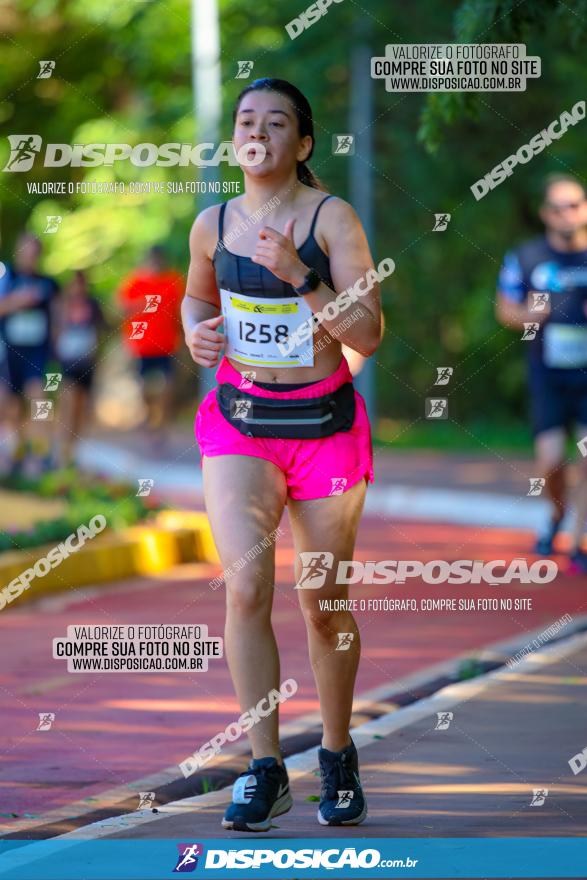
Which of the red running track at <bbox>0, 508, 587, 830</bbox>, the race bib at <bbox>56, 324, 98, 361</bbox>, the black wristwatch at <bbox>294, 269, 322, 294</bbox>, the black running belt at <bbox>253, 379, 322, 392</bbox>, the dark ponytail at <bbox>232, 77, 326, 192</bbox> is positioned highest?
the dark ponytail at <bbox>232, 77, 326, 192</bbox>

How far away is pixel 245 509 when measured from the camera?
508 centimetres

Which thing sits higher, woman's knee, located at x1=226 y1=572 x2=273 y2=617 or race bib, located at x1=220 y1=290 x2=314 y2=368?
race bib, located at x1=220 y1=290 x2=314 y2=368

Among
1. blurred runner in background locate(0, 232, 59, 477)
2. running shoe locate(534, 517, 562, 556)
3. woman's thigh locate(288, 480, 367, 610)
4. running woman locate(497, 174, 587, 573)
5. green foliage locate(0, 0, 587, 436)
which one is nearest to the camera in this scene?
woman's thigh locate(288, 480, 367, 610)

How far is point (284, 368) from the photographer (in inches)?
204

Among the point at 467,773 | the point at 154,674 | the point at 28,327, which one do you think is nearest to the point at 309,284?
the point at 467,773

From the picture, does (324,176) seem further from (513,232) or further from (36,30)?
(36,30)

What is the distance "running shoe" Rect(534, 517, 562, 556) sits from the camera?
37.3 feet

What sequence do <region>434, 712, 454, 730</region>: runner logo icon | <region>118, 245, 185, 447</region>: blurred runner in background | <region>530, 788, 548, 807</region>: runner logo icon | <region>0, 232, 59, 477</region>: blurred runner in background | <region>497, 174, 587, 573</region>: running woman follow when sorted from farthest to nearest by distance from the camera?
<region>118, 245, 185, 447</region>: blurred runner in background < <region>0, 232, 59, 477</region>: blurred runner in background < <region>497, 174, 587, 573</region>: running woman < <region>434, 712, 454, 730</region>: runner logo icon < <region>530, 788, 548, 807</region>: runner logo icon

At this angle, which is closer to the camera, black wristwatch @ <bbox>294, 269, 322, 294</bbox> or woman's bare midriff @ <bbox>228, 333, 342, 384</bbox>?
black wristwatch @ <bbox>294, 269, 322, 294</bbox>

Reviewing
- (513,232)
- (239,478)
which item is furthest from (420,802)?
(513,232)

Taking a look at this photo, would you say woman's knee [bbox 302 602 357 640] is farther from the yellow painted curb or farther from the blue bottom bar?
the yellow painted curb

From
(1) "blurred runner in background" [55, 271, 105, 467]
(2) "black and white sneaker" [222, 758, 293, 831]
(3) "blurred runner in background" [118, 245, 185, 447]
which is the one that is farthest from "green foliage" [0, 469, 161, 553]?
(2) "black and white sneaker" [222, 758, 293, 831]

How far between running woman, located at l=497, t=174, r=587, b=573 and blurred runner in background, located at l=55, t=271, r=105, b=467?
600cm

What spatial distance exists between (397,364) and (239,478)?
18.1 m
